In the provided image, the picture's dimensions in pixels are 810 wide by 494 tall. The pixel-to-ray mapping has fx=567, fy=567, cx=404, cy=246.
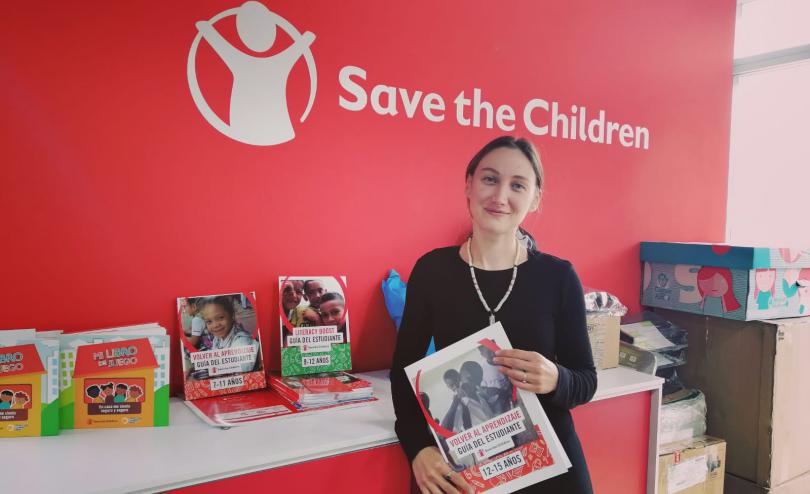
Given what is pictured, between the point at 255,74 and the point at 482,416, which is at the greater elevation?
the point at 255,74

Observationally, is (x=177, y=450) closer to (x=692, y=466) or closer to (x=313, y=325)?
(x=313, y=325)

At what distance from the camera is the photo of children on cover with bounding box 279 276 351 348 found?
184 cm

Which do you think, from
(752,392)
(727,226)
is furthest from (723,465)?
(727,226)

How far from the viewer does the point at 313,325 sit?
6.16 ft

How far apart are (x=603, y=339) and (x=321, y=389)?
44.0 inches

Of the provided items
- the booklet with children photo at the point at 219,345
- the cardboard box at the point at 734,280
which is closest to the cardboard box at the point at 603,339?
the cardboard box at the point at 734,280

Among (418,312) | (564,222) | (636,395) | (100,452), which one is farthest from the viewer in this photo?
(564,222)

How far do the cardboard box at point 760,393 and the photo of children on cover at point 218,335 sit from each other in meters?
2.04

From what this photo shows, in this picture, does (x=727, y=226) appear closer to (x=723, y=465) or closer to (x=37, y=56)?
(x=723, y=465)

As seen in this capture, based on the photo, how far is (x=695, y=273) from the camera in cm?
261

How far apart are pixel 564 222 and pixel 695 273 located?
2.17ft

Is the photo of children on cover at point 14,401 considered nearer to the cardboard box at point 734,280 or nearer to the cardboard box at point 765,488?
the cardboard box at point 734,280

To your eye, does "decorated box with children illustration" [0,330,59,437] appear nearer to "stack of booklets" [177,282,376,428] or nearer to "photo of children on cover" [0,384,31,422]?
"photo of children on cover" [0,384,31,422]

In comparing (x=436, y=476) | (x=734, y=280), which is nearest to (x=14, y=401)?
(x=436, y=476)
